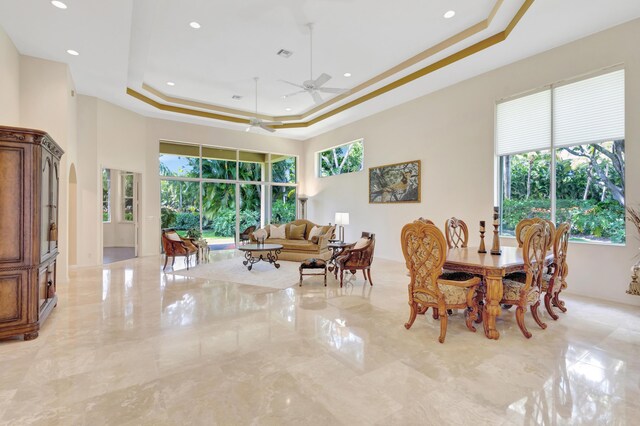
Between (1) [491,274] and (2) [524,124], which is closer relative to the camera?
(1) [491,274]

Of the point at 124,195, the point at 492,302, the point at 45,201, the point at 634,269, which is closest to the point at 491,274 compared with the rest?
the point at 492,302

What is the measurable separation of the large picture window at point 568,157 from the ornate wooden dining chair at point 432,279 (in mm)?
3057

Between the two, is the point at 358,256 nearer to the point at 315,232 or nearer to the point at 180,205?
the point at 315,232

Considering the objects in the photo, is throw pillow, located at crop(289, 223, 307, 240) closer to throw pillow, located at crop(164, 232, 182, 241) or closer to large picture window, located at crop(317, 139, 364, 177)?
large picture window, located at crop(317, 139, 364, 177)

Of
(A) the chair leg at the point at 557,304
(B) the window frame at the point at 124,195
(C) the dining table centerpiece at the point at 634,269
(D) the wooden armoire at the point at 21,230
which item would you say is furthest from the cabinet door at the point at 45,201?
(C) the dining table centerpiece at the point at 634,269

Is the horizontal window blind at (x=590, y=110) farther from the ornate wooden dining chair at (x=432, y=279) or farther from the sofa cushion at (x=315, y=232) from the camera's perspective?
the sofa cushion at (x=315, y=232)

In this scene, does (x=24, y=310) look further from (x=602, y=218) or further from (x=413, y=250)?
(x=602, y=218)

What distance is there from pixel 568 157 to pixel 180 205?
9357 mm

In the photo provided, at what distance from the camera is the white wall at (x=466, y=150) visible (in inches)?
176

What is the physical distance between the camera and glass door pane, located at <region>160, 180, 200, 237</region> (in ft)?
30.5

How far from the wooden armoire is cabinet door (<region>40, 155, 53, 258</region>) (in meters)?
0.03

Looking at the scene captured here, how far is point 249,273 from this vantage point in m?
6.32

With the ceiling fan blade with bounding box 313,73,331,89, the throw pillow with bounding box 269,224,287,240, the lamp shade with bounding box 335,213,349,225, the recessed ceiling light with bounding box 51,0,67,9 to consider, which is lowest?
the throw pillow with bounding box 269,224,287,240

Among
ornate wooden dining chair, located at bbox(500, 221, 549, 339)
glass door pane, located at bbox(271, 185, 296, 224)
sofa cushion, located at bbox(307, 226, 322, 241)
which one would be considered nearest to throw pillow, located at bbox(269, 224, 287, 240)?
sofa cushion, located at bbox(307, 226, 322, 241)
